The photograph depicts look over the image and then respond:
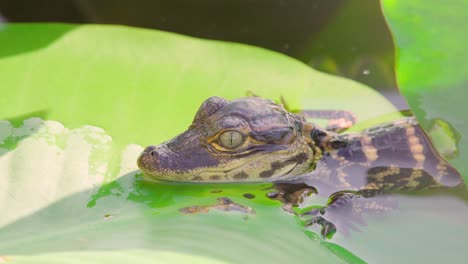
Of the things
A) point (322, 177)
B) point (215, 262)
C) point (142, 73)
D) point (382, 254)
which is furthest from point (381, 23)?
point (215, 262)

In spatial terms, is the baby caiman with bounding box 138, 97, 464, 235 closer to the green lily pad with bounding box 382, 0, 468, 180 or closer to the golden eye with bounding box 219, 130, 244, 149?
the golden eye with bounding box 219, 130, 244, 149

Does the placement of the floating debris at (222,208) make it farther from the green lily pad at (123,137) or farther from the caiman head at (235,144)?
the caiman head at (235,144)

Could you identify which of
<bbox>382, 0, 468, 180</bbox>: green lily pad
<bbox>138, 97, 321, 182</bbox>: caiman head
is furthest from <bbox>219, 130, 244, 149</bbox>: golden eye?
<bbox>382, 0, 468, 180</bbox>: green lily pad

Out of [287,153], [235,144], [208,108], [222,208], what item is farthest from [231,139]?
[222,208]

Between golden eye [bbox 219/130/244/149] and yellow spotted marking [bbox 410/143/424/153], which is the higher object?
yellow spotted marking [bbox 410/143/424/153]

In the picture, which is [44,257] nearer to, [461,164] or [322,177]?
[461,164]

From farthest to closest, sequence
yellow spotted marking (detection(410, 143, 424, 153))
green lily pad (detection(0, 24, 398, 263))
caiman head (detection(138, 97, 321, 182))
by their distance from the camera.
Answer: yellow spotted marking (detection(410, 143, 424, 153)) → caiman head (detection(138, 97, 321, 182)) → green lily pad (detection(0, 24, 398, 263))

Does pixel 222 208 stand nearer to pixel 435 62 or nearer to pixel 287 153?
pixel 287 153

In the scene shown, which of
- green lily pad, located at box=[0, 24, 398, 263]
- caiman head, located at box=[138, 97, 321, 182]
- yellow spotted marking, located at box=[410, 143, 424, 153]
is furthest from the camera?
yellow spotted marking, located at box=[410, 143, 424, 153]
